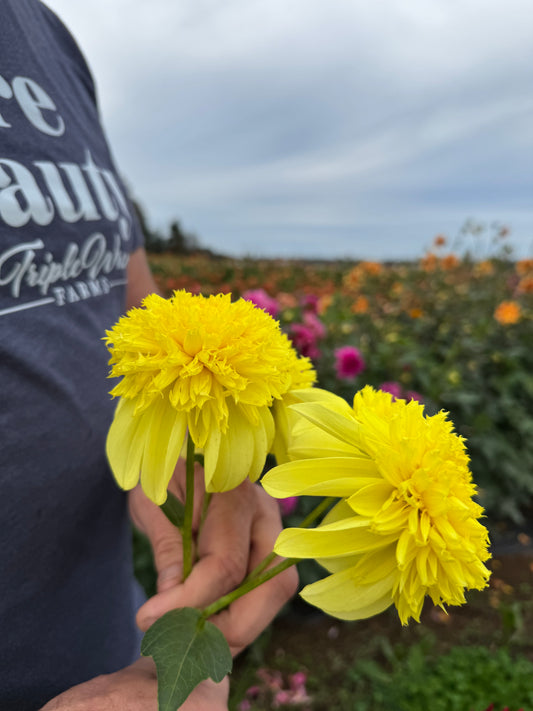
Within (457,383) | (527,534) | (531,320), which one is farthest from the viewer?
(531,320)

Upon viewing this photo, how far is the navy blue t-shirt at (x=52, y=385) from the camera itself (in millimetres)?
659

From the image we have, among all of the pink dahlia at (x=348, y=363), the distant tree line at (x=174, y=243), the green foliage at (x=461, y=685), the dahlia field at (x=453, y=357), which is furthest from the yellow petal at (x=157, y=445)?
the distant tree line at (x=174, y=243)

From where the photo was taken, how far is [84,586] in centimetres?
80

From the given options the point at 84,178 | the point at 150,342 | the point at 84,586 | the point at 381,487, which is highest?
the point at 84,178

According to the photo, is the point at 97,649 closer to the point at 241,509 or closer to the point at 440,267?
the point at 241,509

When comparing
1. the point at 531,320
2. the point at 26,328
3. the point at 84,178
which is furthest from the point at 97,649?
the point at 531,320

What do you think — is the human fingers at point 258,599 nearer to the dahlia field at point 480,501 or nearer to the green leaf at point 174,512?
the green leaf at point 174,512

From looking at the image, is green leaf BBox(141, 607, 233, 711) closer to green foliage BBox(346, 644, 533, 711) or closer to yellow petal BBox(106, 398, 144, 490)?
yellow petal BBox(106, 398, 144, 490)

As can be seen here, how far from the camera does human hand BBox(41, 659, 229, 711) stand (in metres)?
0.49

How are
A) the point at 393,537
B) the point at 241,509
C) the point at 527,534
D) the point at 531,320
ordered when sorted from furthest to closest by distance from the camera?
the point at 531,320 → the point at 527,534 → the point at 241,509 → the point at 393,537

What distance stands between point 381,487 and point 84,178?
693 millimetres

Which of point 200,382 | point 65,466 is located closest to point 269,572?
point 200,382

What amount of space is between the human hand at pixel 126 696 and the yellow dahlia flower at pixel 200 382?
0.71 ft

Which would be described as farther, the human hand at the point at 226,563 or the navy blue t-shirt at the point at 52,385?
the navy blue t-shirt at the point at 52,385
